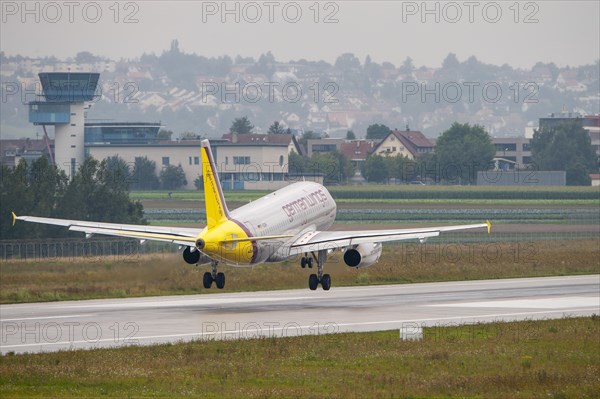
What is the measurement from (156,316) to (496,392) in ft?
81.6

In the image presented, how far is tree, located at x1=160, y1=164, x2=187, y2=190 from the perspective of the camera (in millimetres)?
168250

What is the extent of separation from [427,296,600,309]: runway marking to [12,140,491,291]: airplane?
4.21 m

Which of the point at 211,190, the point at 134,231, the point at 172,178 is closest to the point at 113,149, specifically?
the point at 172,178

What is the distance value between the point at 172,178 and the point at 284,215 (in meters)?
104

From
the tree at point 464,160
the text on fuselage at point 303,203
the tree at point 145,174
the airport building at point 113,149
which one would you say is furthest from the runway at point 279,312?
the tree at point 464,160

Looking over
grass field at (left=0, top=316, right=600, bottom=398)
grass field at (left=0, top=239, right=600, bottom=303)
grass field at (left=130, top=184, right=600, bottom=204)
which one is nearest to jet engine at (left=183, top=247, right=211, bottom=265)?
grass field at (left=0, top=239, right=600, bottom=303)

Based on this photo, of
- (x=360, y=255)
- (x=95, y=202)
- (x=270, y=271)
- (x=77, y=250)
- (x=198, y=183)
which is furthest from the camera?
(x=198, y=183)

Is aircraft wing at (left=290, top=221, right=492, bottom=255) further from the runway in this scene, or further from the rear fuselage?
the runway

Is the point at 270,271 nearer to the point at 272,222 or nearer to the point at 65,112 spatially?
the point at 272,222

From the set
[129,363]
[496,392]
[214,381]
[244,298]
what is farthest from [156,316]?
[496,392]

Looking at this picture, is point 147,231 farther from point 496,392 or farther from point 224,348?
point 496,392

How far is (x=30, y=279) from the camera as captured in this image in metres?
71.8

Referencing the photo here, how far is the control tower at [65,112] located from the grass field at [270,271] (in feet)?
264

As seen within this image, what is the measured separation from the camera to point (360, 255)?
64.1 m
